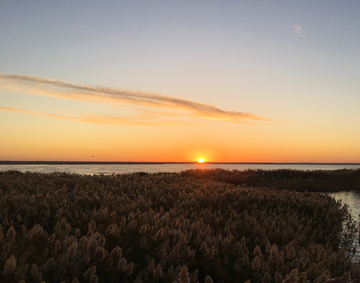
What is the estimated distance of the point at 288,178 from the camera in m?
30.5

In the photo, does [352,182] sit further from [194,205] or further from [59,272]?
[59,272]

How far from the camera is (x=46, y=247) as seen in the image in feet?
15.6

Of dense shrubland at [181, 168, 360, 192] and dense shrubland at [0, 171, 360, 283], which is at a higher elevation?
dense shrubland at [0, 171, 360, 283]

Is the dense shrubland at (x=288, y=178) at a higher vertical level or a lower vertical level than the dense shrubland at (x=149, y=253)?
lower

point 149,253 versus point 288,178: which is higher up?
point 149,253

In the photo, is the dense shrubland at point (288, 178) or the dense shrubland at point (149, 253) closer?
the dense shrubland at point (149, 253)

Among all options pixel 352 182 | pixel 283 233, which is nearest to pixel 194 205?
pixel 283 233

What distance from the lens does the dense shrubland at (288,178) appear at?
1014 inches

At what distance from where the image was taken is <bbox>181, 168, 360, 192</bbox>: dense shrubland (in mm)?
25763

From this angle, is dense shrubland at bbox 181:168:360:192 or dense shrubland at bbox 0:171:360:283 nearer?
dense shrubland at bbox 0:171:360:283

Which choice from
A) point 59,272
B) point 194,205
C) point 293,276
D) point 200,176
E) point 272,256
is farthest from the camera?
point 200,176

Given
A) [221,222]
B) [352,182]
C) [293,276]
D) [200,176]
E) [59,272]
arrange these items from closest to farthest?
[293,276], [59,272], [221,222], [200,176], [352,182]

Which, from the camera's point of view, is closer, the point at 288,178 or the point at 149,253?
the point at 149,253

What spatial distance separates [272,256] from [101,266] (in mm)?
2524
